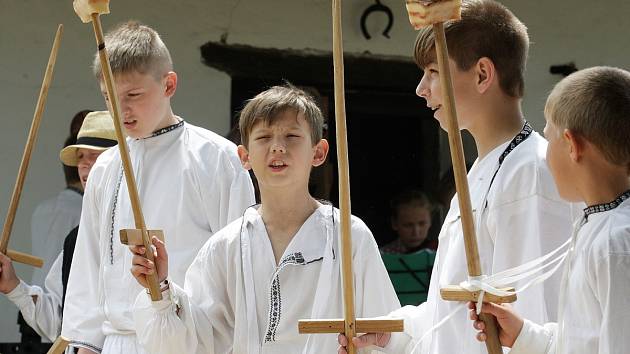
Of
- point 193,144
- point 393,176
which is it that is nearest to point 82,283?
point 193,144

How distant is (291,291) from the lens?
3346mm

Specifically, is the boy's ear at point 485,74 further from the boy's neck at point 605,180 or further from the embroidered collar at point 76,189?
the embroidered collar at point 76,189

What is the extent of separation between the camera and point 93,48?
6.04 metres

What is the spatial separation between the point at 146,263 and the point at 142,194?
83cm

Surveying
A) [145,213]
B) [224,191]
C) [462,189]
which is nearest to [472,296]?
[462,189]

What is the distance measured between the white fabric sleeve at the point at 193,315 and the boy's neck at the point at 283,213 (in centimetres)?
17

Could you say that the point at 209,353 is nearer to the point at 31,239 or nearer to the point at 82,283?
the point at 82,283

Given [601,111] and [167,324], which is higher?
[601,111]

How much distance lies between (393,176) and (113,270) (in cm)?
337

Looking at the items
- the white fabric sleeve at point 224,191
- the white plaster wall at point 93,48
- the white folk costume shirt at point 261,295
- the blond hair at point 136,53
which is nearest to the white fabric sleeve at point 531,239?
the white folk costume shirt at point 261,295

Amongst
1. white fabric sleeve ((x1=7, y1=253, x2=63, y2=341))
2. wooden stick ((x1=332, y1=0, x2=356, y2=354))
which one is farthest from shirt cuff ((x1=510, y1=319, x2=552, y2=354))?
white fabric sleeve ((x1=7, y1=253, x2=63, y2=341))

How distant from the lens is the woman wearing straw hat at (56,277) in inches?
182

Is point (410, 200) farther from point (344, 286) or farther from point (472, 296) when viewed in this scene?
point (472, 296)

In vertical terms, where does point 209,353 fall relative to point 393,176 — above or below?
below
